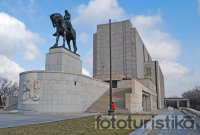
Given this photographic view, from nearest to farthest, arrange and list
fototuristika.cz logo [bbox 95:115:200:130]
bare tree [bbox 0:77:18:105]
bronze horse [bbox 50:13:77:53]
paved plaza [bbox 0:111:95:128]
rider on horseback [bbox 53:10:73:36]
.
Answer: fototuristika.cz logo [bbox 95:115:200:130] < paved plaza [bbox 0:111:95:128] < bronze horse [bbox 50:13:77:53] < rider on horseback [bbox 53:10:73:36] < bare tree [bbox 0:77:18:105]

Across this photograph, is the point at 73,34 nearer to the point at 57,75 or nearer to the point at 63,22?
the point at 63,22

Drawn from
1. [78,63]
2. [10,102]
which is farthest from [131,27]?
[10,102]

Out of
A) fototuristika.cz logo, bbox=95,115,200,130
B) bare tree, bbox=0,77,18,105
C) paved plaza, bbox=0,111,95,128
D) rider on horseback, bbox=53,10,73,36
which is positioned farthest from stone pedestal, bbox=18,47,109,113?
bare tree, bbox=0,77,18,105

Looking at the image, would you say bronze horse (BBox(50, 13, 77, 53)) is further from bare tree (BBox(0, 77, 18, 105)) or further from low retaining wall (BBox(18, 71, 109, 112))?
bare tree (BBox(0, 77, 18, 105))

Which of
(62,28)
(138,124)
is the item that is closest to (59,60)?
(62,28)

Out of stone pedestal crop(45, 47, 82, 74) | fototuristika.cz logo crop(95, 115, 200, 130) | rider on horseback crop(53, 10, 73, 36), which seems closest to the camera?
fototuristika.cz logo crop(95, 115, 200, 130)

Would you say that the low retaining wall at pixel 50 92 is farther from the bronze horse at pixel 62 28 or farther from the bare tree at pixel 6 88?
the bare tree at pixel 6 88

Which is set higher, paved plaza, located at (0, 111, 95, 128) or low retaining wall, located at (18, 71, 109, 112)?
low retaining wall, located at (18, 71, 109, 112)

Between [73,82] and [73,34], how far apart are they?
743 cm

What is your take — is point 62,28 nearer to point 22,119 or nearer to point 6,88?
point 22,119

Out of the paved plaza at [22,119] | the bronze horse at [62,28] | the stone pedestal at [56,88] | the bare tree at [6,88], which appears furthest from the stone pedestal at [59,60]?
the bare tree at [6,88]

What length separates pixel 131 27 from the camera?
72.4m

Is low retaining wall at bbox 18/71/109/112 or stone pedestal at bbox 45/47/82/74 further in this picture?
stone pedestal at bbox 45/47/82/74

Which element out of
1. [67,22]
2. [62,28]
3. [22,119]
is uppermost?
[67,22]
